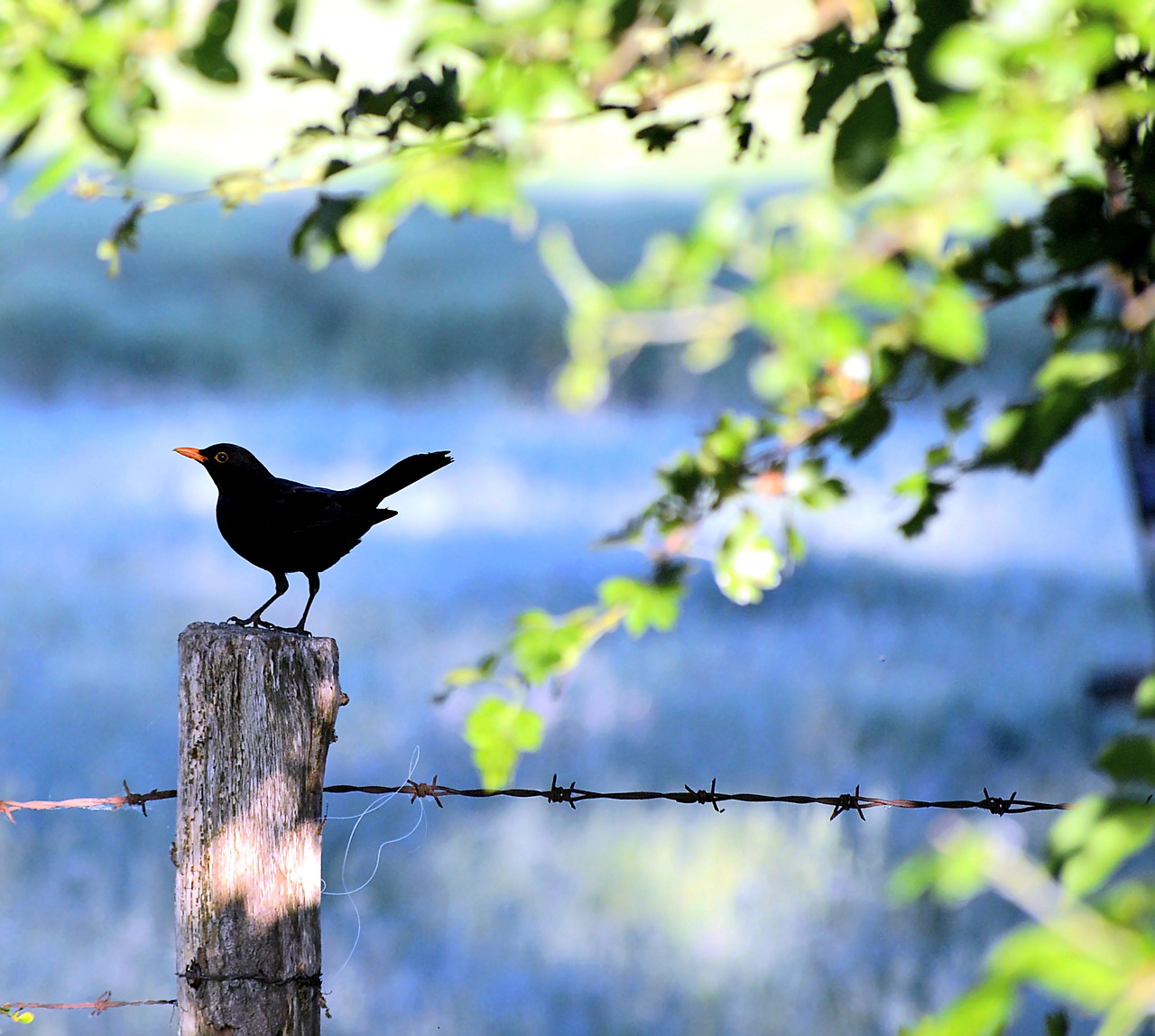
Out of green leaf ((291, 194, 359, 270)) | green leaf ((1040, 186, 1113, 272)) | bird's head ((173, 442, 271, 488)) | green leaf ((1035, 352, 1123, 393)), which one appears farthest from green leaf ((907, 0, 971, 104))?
bird's head ((173, 442, 271, 488))

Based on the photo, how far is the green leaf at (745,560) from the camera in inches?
65.2

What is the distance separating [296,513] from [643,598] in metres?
0.65

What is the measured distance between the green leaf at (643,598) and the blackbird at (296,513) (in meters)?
0.44

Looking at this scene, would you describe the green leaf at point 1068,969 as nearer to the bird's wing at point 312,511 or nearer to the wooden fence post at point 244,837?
the wooden fence post at point 244,837

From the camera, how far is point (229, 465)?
200 centimetres

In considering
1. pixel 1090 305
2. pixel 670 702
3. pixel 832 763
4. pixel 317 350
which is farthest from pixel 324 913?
pixel 1090 305

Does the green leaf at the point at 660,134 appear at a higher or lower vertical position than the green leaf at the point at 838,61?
higher

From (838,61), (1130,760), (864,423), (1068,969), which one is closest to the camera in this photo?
(1068,969)

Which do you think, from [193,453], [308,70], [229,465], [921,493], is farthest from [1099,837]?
[193,453]

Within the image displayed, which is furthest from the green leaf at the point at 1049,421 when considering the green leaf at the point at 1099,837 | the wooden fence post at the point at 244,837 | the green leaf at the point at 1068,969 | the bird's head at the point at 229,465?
the bird's head at the point at 229,465

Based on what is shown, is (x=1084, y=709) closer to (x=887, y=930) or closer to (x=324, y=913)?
(x=887, y=930)

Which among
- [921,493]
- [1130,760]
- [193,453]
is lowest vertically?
[1130,760]

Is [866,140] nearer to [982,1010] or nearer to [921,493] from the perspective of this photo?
[982,1010]

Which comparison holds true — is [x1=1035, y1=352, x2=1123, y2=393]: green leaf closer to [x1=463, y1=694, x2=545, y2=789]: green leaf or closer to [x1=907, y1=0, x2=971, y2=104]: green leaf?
[x1=907, y1=0, x2=971, y2=104]: green leaf
